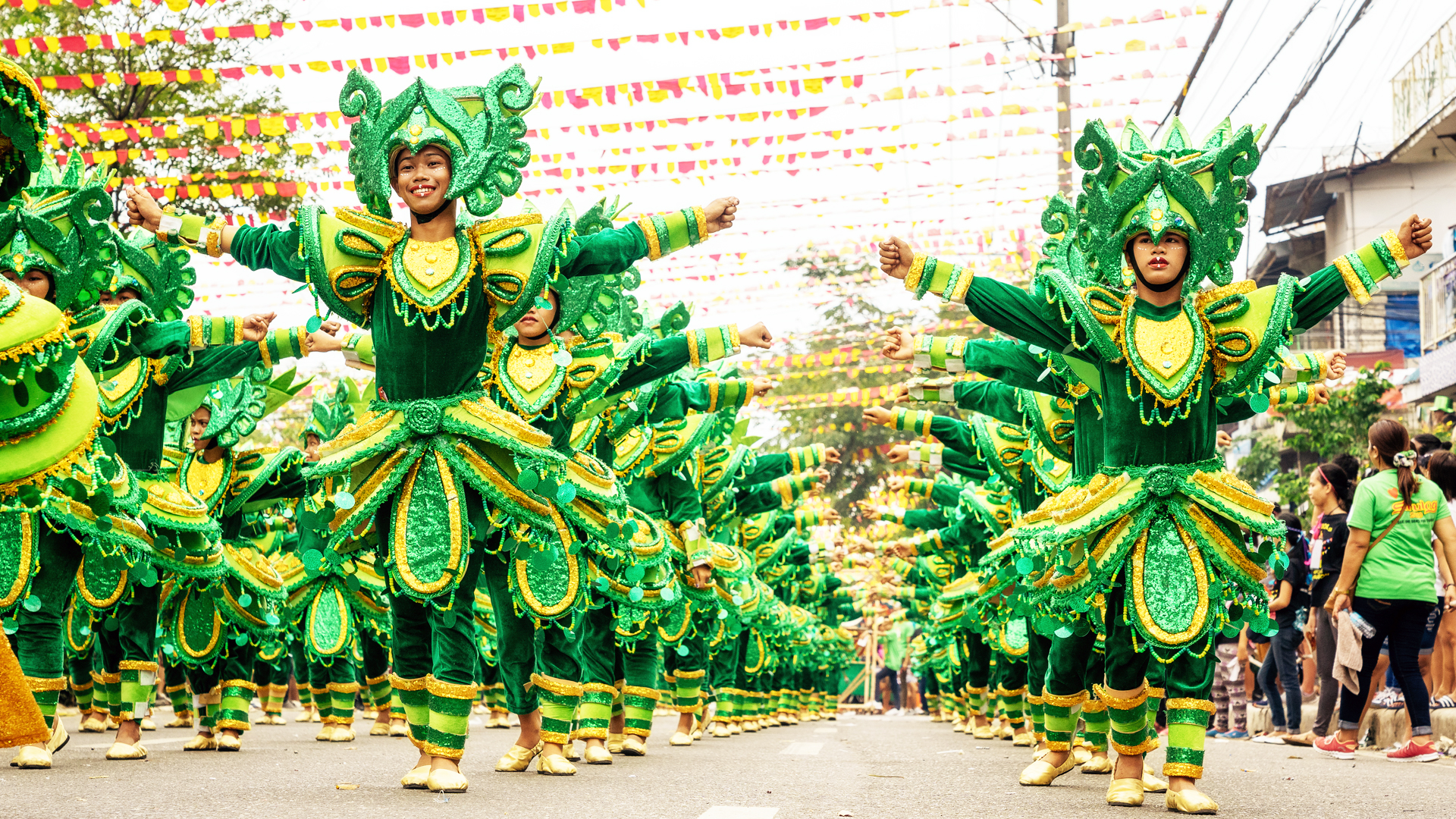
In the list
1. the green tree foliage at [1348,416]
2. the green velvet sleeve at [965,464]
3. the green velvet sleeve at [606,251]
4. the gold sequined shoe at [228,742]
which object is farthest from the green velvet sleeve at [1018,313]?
the green tree foliage at [1348,416]

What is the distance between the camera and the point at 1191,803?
5.40 metres

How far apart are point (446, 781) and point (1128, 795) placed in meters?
2.41

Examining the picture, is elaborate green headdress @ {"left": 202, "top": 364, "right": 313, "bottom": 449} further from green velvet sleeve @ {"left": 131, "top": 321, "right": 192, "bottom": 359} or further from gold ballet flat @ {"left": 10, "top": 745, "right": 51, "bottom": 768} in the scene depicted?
gold ballet flat @ {"left": 10, "top": 745, "right": 51, "bottom": 768}

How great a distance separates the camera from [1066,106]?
43.8ft

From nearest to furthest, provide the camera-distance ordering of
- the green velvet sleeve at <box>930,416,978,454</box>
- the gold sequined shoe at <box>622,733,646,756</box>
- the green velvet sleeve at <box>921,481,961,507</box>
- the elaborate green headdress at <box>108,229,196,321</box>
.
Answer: the elaborate green headdress at <box>108,229,196,321</box>
the gold sequined shoe at <box>622,733,646,756</box>
the green velvet sleeve at <box>930,416,978,454</box>
the green velvet sleeve at <box>921,481,961,507</box>

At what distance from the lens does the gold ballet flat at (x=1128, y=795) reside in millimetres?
5730

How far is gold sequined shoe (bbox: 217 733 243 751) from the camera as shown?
8.52m

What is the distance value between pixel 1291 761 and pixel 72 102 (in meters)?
15.3

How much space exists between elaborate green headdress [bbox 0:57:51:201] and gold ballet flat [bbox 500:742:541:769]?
3780 mm

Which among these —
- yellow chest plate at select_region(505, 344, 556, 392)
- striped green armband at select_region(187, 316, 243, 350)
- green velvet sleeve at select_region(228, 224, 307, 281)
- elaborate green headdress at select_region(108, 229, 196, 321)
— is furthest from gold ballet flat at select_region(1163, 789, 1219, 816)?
elaborate green headdress at select_region(108, 229, 196, 321)

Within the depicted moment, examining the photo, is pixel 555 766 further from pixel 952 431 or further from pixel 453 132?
pixel 952 431

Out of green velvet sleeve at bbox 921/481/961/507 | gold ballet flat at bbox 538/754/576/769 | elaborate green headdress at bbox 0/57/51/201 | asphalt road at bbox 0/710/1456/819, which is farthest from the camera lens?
green velvet sleeve at bbox 921/481/961/507

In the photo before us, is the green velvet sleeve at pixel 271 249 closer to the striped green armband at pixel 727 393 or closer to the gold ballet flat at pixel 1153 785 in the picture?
the striped green armband at pixel 727 393

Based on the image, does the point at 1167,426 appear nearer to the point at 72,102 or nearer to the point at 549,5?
Result: the point at 549,5
